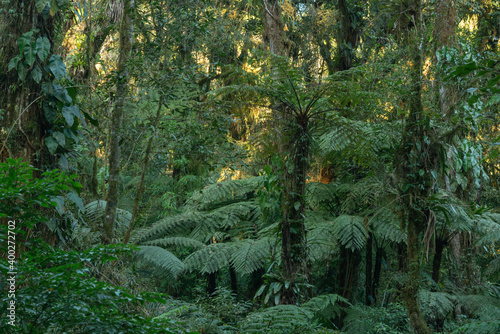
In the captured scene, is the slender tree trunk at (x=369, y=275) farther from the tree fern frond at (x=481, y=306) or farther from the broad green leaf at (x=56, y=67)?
the broad green leaf at (x=56, y=67)

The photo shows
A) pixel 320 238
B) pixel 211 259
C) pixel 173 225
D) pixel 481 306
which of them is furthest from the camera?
pixel 173 225

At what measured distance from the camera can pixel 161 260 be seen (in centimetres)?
541

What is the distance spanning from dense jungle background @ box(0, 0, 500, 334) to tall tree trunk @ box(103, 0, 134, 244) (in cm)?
2

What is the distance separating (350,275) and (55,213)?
15.5 ft

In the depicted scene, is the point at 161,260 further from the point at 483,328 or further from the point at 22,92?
the point at 483,328

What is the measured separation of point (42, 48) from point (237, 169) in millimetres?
2627

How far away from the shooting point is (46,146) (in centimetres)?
319

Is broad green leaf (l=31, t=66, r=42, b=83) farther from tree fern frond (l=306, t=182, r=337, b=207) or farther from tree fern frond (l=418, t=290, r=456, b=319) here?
tree fern frond (l=418, t=290, r=456, b=319)

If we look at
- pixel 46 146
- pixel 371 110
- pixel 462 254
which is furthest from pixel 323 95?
pixel 462 254

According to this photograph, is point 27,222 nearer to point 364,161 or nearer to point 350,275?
point 364,161

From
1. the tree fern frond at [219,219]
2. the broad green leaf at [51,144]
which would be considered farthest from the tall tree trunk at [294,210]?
the broad green leaf at [51,144]

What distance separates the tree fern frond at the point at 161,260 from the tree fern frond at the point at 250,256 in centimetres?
73

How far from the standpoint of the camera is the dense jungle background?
1.95m

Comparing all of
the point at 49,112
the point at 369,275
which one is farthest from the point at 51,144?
the point at 369,275
